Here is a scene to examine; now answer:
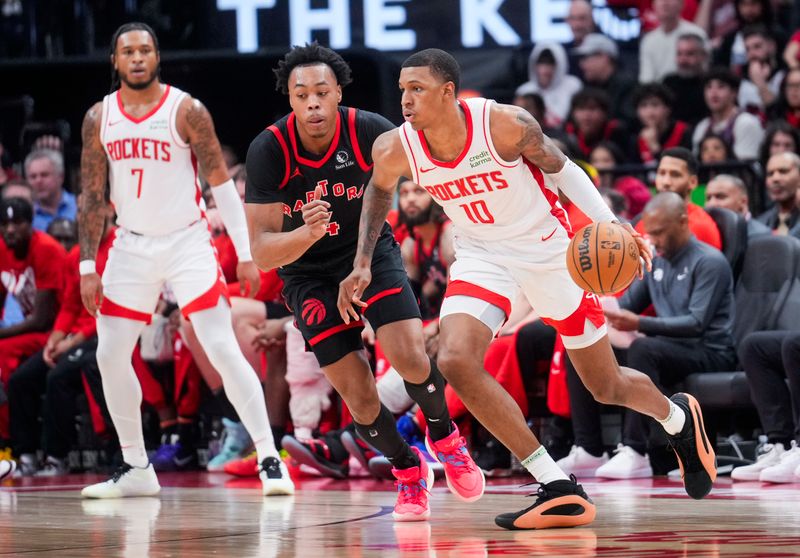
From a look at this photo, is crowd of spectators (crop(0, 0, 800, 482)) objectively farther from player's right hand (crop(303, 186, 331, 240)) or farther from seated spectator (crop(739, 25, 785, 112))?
player's right hand (crop(303, 186, 331, 240))

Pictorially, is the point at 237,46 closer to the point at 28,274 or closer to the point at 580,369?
the point at 28,274

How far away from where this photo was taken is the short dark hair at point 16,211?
9.13 metres

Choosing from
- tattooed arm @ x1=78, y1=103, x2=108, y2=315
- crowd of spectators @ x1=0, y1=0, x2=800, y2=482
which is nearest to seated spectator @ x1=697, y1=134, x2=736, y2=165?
crowd of spectators @ x1=0, y1=0, x2=800, y2=482

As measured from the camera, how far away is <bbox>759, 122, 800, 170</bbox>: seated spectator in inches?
345

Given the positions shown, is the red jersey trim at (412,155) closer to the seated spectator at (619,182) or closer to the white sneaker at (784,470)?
the white sneaker at (784,470)

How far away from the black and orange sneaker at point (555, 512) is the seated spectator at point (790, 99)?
5663 mm

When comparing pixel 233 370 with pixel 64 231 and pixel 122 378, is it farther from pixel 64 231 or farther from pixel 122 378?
pixel 64 231

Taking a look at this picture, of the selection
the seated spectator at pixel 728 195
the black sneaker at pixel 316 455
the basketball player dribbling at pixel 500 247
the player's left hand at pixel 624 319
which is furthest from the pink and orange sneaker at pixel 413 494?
the seated spectator at pixel 728 195

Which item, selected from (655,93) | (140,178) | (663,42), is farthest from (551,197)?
(663,42)

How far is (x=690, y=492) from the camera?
4.98 metres

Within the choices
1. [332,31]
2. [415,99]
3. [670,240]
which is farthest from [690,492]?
[332,31]

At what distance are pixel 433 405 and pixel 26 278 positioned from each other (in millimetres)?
5119

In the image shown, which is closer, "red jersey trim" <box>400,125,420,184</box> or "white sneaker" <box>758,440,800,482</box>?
"red jersey trim" <box>400,125,420,184</box>

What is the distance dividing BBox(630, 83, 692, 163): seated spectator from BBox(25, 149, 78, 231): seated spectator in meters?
4.55
